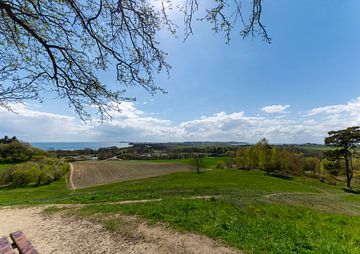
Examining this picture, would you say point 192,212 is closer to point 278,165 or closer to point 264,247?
point 264,247

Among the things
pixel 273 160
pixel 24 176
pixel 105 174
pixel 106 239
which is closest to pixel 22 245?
pixel 106 239

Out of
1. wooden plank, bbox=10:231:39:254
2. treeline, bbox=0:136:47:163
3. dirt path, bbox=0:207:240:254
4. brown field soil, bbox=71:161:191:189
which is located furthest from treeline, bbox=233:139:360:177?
treeline, bbox=0:136:47:163

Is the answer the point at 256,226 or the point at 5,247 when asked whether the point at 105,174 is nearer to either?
the point at 256,226

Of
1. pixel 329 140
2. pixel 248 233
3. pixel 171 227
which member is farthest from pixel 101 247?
pixel 329 140

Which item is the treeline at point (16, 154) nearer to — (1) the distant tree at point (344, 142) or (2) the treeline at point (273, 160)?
(2) the treeline at point (273, 160)

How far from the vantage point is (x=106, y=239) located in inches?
241

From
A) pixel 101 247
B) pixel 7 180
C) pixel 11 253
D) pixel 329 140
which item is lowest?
pixel 7 180

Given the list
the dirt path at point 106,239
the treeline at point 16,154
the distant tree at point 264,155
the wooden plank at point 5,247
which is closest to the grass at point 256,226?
the dirt path at point 106,239

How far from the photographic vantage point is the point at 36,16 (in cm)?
442

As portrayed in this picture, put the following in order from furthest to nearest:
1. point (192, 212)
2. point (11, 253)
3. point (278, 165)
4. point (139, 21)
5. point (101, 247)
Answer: point (278, 165) < point (192, 212) < point (101, 247) < point (139, 21) < point (11, 253)

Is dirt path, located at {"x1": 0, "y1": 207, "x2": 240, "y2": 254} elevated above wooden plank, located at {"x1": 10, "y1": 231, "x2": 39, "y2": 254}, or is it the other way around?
wooden plank, located at {"x1": 10, "y1": 231, "x2": 39, "y2": 254}

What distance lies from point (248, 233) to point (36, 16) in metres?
7.65

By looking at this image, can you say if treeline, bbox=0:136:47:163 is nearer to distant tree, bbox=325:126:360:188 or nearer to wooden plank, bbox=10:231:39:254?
wooden plank, bbox=10:231:39:254

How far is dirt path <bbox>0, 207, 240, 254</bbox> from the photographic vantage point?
541cm
